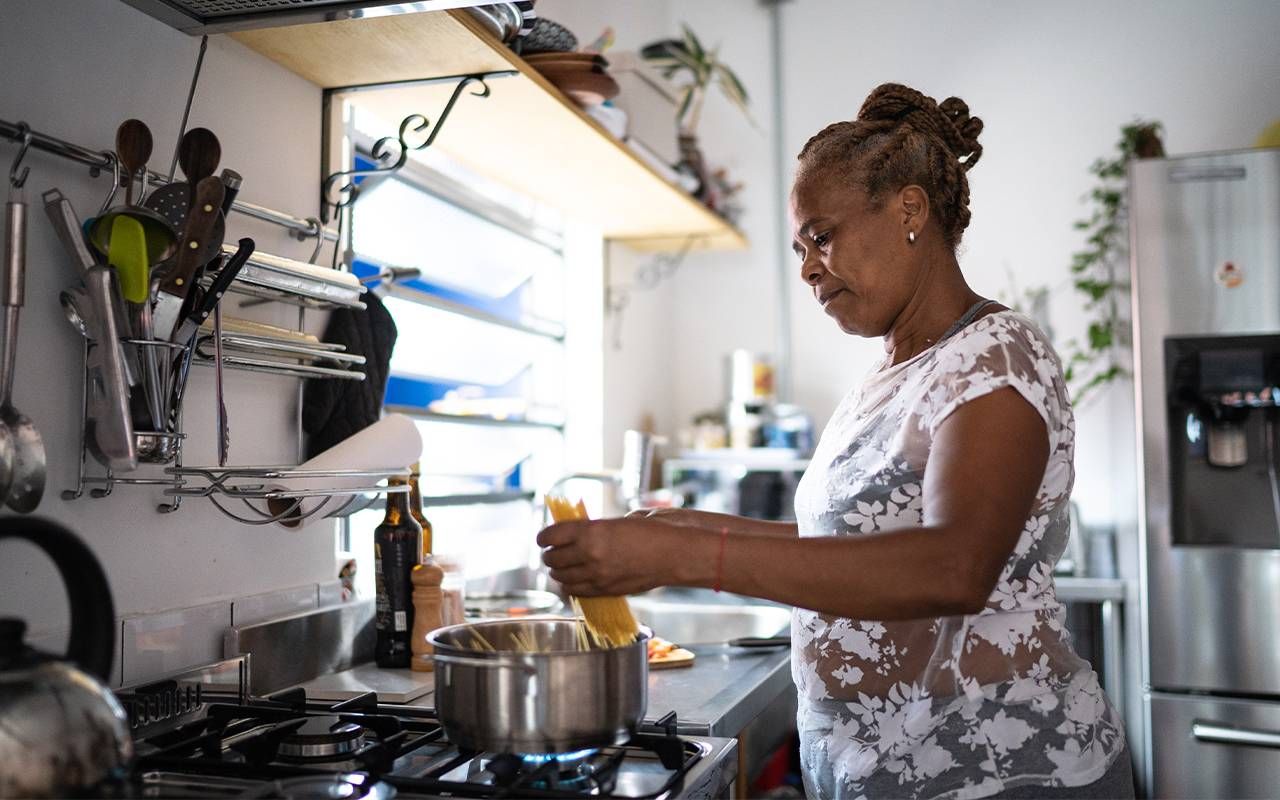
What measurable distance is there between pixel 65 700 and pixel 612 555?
432mm

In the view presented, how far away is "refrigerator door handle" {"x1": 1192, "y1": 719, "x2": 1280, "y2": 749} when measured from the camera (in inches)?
90.0

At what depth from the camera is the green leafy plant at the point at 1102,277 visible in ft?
9.70

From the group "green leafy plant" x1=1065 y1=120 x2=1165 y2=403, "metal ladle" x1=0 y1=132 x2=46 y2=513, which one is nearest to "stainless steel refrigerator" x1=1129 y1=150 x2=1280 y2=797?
"green leafy plant" x1=1065 y1=120 x2=1165 y2=403

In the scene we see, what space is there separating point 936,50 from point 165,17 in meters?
2.61

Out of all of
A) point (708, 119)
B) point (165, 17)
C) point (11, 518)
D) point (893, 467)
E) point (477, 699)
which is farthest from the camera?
point (708, 119)

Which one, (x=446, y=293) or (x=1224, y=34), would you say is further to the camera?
(x=1224, y=34)

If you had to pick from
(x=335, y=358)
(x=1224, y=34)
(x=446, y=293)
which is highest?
(x=1224, y=34)

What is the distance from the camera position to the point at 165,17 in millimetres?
1322

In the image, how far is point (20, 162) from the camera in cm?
111

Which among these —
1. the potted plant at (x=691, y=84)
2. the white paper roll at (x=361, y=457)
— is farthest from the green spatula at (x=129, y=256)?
the potted plant at (x=691, y=84)

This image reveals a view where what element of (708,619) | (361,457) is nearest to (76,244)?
(361,457)

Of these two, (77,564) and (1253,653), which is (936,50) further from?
(77,564)

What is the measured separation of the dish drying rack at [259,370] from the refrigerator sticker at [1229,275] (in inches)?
72.3

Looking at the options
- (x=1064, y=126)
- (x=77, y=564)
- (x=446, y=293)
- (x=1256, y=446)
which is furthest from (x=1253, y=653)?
(x=77, y=564)
